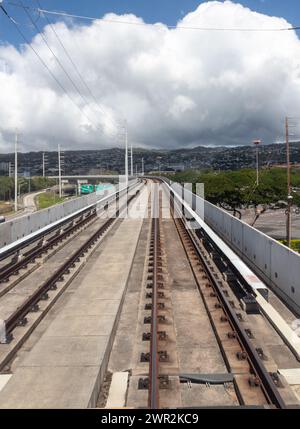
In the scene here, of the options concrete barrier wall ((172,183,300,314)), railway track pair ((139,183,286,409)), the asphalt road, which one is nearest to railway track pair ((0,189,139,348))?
railway track pair ((139,183,286,409))

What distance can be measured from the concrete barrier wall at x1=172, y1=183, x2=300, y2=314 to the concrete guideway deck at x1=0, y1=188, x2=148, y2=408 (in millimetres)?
4010

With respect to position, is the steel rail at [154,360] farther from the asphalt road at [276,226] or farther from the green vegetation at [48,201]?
the green vegetation at [48,201]

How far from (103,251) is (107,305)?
7758 millimetres

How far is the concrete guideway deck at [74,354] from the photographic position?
20.1 feet

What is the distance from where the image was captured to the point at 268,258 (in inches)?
484

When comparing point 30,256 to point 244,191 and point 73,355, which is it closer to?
point 73,355

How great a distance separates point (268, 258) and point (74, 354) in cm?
664

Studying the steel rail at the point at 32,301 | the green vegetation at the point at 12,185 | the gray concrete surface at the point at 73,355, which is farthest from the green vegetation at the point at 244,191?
the green vegetation at the point at 12,185

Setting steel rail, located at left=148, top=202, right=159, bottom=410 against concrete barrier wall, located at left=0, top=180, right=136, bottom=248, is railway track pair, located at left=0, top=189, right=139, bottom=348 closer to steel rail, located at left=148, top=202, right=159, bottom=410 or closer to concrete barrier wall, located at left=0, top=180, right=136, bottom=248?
concrete barrier wall, located at left=0, top=180, right=136, bottom=248

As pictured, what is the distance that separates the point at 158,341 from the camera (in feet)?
28.3

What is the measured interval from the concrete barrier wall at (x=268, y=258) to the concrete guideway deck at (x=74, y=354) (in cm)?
401

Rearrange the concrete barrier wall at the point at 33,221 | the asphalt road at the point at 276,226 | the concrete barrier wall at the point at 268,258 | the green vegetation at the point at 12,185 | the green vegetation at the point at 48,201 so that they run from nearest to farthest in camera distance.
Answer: the concrete barrier wall at the point at 268,258 < the concrete barrier wall at the point at 33,221 < the asphalt road at the point at 276,226 < the green vegetation at the point at 48,201 < the green vegetation at the point at 12,185

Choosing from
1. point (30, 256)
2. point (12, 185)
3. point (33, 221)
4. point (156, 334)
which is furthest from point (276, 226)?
point (12, 185)

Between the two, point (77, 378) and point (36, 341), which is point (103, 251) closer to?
point (36, 341)
